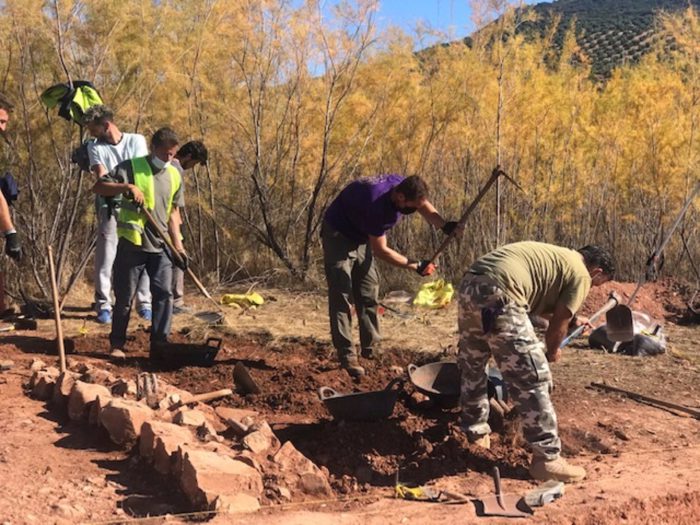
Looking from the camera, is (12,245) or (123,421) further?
(12,245)

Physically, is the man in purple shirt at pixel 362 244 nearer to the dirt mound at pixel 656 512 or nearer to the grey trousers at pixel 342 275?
the grey trousers at pixel 342 275

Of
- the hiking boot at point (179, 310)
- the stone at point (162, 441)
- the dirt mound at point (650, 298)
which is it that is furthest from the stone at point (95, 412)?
the dirt mound at point (650, 298)

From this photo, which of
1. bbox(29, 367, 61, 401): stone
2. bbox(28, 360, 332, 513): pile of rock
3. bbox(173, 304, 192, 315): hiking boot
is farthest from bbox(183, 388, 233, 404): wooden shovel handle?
bbox(173, 304, 192, 315): hiking boot

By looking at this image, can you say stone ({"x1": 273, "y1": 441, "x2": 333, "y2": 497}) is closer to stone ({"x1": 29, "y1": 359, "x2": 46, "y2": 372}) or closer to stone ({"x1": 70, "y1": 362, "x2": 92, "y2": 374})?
stone ({"x1": 70, "y1": 362, "x2": 92, "y2": 374})

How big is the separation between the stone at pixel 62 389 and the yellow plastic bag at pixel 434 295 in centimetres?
421

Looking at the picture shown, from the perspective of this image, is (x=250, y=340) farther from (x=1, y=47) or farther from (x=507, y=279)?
(x=1, y=47)

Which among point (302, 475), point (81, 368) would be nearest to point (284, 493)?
point (302, 475)

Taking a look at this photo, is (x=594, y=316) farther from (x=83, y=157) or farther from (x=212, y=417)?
(x=83, y=157)

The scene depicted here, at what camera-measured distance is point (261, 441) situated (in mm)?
3238

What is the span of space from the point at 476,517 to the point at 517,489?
0.41 metres

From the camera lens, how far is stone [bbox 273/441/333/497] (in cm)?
302

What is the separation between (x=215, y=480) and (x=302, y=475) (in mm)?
442

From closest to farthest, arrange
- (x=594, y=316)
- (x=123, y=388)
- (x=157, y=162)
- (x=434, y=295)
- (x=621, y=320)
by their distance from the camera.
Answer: (x=123, y=388) → (x=594, y=316) → (x=157, y=162) → (x=621, y=320) → (x=434, y=295)

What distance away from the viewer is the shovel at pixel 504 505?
9.57 ft
